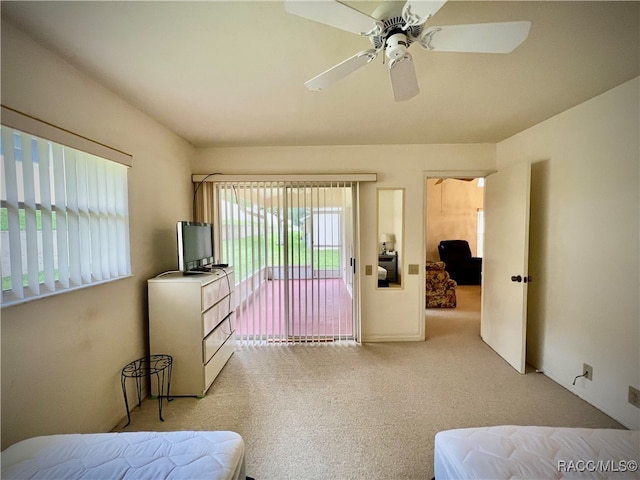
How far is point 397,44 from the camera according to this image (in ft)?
3.57

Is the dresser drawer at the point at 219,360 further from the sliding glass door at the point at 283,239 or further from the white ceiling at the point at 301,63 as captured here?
the white ceiling at the point at 301,63

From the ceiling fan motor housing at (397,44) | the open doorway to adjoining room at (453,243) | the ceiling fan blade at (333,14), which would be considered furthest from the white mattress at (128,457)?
the open doorway to adjoining room at (453,243)

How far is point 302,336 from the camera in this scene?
123 inches

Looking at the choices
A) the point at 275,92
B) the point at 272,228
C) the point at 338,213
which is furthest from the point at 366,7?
the point at 272,228

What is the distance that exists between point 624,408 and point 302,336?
8.91 feet

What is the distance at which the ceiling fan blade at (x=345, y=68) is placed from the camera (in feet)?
3.86

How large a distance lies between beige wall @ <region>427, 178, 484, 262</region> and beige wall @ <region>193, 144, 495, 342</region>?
11.8 feet

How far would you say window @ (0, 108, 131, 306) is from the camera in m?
1.20

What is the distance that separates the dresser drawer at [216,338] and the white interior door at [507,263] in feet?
9.59

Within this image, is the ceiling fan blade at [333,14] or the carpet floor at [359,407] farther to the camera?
the carpet floor at [359,407]

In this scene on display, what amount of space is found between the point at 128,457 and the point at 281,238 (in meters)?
2.22

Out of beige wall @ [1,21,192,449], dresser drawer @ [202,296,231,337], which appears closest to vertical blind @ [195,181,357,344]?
dresser drawer @ [202,296,231,337]

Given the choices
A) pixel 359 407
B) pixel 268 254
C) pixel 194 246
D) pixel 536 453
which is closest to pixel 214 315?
pixel 194 246

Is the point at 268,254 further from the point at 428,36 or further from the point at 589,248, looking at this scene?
the point at 589,248
